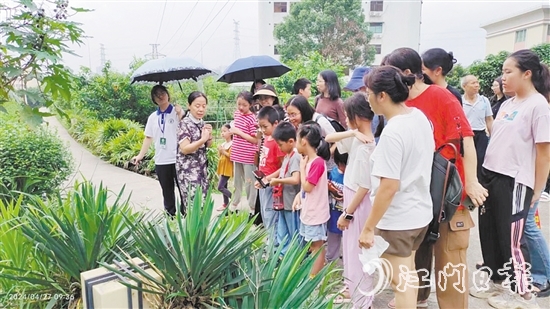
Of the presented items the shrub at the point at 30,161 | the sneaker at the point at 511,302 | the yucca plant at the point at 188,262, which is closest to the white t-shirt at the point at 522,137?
the sneaker at the point at 511,302

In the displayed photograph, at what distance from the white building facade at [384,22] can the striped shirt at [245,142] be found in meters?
41.2

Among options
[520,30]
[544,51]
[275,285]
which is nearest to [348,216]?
[275,285]

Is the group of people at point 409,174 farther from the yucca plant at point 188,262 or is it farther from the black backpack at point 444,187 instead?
the yucca plant at point 188,262

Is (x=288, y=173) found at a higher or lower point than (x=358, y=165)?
lower

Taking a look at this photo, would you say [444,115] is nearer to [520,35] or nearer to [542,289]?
[542,289]

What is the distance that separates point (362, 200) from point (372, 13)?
46.2 m

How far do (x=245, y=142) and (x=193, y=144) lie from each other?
0.65 meters

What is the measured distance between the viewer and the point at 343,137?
255 cm

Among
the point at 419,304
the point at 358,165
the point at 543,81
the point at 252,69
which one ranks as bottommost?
the point at 419,304

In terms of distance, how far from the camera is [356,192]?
90.4 inches

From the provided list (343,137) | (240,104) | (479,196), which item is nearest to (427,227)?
(479,196)

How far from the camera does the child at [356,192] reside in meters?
2.33

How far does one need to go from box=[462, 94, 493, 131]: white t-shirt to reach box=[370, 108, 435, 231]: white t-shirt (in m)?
3.04

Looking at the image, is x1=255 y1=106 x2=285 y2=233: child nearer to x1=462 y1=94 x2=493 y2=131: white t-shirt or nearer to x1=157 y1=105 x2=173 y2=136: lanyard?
Answer: x1=157 y1=105 x2=173 y2=136: lanyard
